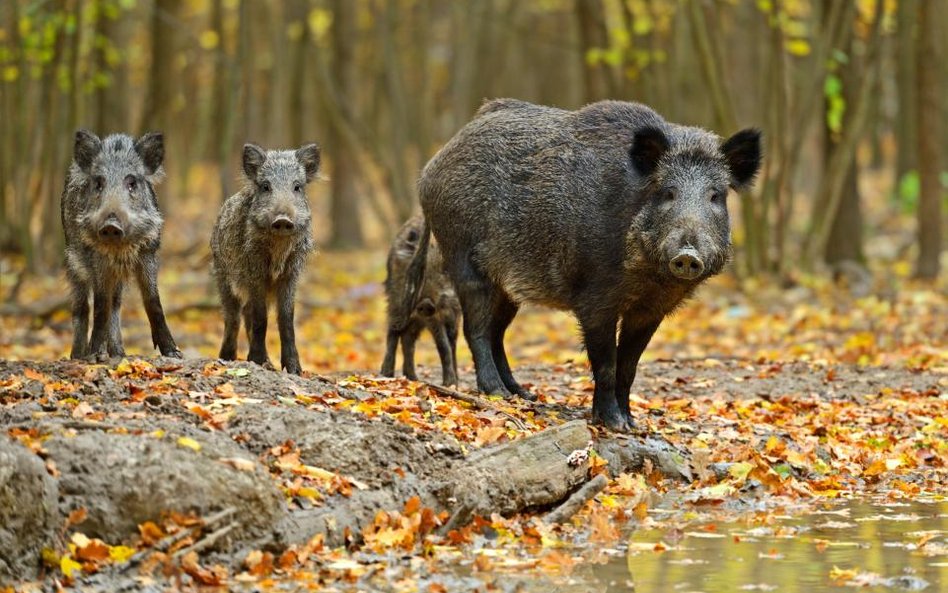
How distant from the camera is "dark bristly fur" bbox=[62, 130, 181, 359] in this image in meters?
8.55

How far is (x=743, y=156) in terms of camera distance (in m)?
8.56

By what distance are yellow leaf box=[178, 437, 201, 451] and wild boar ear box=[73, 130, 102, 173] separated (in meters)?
2.91

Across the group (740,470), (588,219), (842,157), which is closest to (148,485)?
(588,219)

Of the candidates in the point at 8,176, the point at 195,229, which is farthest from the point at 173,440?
the point at 195,229

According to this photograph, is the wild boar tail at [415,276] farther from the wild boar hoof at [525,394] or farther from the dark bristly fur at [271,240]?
the wild boar hoof at [525,394]

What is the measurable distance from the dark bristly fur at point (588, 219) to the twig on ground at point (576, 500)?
1223 millimetres

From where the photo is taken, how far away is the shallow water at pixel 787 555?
5953mm

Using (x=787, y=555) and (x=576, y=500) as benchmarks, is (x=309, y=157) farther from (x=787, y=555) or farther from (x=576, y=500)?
(x=787, y=555)

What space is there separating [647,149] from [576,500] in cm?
233

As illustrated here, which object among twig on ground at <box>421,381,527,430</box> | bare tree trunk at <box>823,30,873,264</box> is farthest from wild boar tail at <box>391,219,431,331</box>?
bare tree trunk at <box>823,30,873,264</box>

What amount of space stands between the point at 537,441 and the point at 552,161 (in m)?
2.21

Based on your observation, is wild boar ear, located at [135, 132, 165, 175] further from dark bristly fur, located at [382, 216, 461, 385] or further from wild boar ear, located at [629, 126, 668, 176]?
wild boar ear, located at [629, 126, 668, 176]

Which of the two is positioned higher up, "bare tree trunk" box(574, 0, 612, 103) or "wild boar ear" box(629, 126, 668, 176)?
"bare tree trunk" box(574, 0, 612, 103)

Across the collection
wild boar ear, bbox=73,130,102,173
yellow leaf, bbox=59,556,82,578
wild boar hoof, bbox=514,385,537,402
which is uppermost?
wild boar ear, bbox=73,130,102,173
